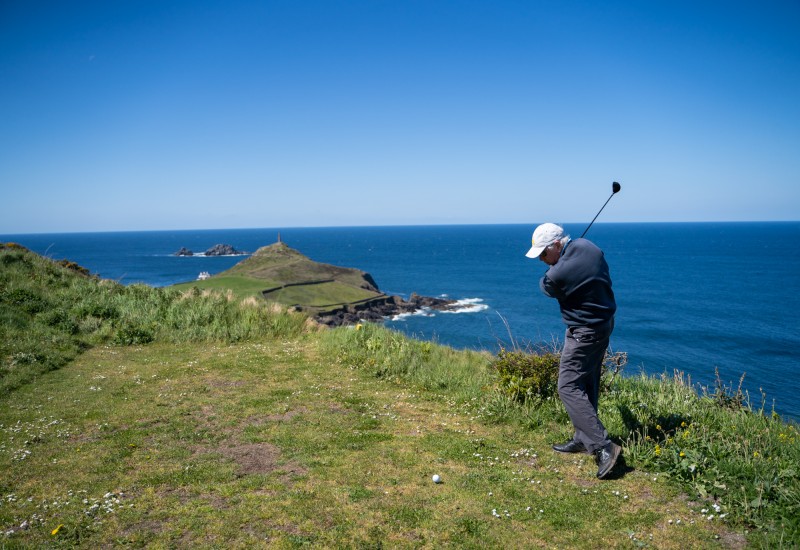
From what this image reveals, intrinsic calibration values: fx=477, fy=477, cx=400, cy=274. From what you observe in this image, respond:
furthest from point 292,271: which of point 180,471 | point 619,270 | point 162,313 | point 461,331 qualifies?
point 619,270

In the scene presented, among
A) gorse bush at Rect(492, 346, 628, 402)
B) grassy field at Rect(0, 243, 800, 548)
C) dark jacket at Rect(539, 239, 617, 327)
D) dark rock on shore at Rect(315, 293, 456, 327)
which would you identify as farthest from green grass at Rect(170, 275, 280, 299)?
dark jacket at Rect(539, 239, 617, 327)

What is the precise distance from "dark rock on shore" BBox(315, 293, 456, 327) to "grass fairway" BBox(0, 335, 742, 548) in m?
36.7

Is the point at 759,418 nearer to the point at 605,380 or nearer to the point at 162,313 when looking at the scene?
the point at 605,380

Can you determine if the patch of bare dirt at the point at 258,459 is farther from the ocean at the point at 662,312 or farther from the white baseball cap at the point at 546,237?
the ocean at the point at 662,312

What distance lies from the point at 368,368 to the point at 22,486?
6.67 m

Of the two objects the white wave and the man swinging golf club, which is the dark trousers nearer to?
the man swinging golf club

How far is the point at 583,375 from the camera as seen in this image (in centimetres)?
593

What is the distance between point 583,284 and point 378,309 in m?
58.3

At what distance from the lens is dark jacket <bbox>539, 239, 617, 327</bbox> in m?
5.60

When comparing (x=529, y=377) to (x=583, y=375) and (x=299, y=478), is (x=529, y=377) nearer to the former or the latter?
(x=583, y=375)

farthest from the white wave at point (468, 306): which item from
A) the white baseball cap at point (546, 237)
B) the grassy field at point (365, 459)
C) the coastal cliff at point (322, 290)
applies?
the white baseball cap at point (546, 237)

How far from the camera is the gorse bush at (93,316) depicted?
12320 mm

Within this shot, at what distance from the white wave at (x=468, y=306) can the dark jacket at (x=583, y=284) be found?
64.9 metres

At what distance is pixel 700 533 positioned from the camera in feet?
15.1
